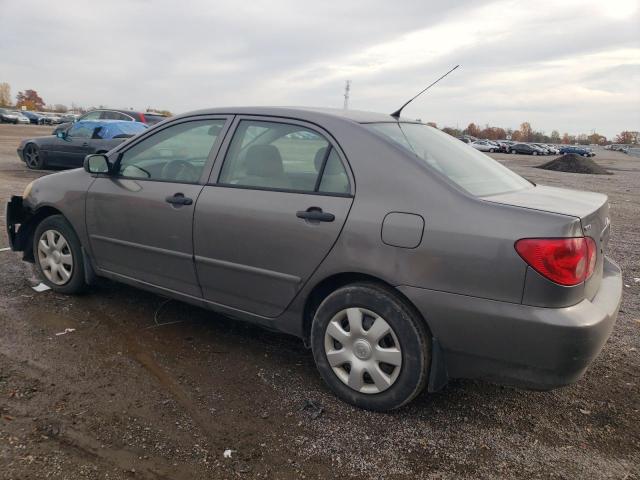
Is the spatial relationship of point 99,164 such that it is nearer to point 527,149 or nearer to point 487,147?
point 487,147

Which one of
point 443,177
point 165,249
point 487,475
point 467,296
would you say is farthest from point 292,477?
point 165,249

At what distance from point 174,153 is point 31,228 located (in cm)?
180

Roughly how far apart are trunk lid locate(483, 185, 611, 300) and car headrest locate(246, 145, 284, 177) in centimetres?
129

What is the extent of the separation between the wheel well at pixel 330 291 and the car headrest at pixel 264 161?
76 centimetres

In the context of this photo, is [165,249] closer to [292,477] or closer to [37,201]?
[37,201]

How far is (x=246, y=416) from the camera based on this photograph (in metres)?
2.84

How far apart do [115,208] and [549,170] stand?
3003cm

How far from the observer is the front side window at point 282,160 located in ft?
10.0

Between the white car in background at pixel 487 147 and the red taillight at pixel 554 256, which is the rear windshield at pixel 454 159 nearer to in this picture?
the red taillight at pixel 554 256

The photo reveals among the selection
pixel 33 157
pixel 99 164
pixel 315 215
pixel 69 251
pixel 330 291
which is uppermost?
pixel 99 164

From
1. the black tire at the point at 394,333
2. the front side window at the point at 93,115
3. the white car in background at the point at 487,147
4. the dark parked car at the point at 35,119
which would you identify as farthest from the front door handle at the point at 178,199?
the dark parked car at the point at 35,119

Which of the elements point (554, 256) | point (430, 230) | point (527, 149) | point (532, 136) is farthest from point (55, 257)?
point (532, 136)

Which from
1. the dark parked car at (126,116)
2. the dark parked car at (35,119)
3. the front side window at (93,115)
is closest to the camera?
the dark parked car at (126,116)

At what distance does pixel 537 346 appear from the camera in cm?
246
